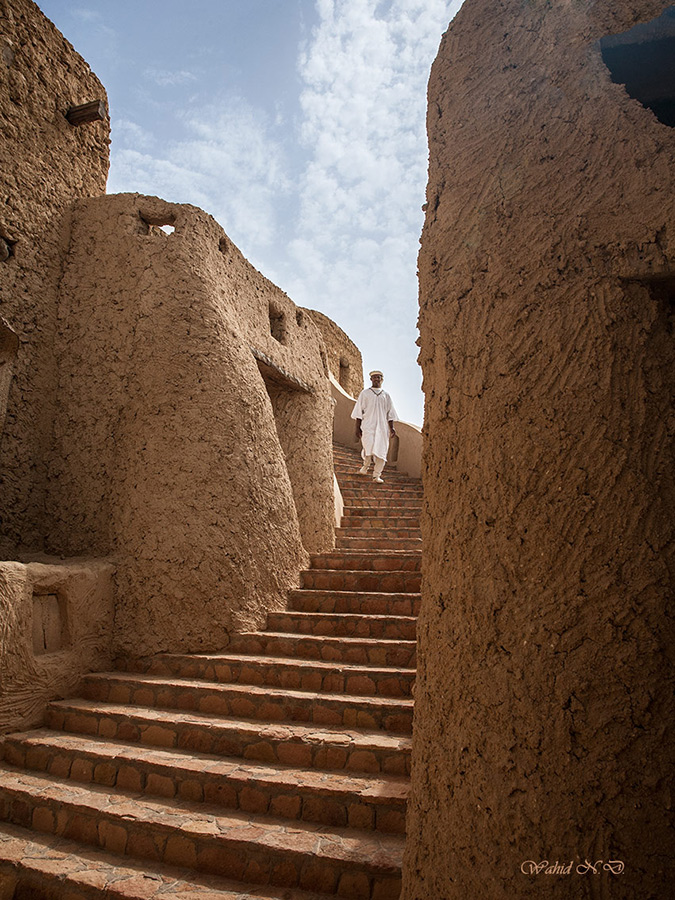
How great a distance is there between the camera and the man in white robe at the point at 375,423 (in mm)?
8977

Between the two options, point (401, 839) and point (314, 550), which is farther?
point (314, 550)

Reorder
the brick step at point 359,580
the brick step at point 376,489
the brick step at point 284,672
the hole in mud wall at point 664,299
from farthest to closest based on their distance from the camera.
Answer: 1. the brick step at point 376,489
2. the brick step at point 359,580
3. the brick step at point 284,672
4. the hole in mud wall at point 664,299

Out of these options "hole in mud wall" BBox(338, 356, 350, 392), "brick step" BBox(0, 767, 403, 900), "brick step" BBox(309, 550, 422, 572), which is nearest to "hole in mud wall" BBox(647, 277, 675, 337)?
"brick step" BBox(0, 767, 403, 900)

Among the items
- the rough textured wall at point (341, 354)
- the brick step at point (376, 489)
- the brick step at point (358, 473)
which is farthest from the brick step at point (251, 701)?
the rough textured wall at point (341, 354)

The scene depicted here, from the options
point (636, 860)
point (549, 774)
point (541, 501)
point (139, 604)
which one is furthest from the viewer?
point (139, 604)

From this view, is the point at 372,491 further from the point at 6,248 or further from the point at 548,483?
the point at 548,483

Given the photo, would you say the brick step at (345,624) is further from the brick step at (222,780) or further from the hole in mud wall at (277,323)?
the hole in mud wall at (277,323)

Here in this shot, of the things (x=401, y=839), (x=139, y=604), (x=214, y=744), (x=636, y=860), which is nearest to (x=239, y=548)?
(x=139, y=604)

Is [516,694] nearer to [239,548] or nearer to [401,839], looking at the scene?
[401,839]

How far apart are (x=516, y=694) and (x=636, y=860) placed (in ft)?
1.31

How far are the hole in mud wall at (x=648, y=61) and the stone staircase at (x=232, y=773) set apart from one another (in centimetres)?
306

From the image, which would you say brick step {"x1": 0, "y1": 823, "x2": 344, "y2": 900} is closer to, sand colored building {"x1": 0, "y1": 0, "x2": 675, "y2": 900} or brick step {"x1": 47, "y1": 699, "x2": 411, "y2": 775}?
sand colored building {"x1": 0, "y1": 0, "x2": 675, "y2": 900}

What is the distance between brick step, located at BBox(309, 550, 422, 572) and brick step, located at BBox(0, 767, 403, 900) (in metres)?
2.73

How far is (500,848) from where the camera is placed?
1.42 m
